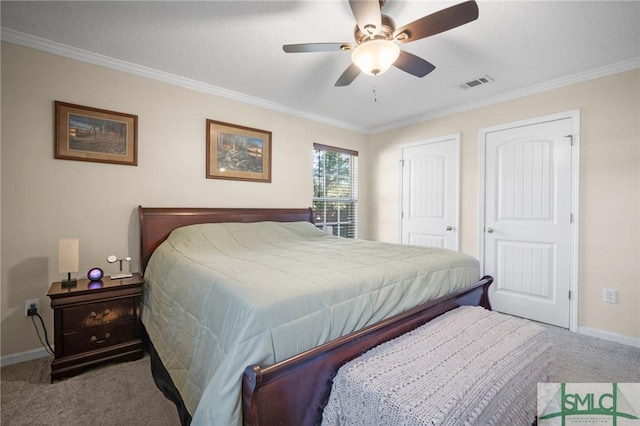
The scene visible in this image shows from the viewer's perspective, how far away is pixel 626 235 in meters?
2.60

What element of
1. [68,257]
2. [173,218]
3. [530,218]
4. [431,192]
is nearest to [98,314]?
[68,257]

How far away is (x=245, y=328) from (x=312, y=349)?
0.30m

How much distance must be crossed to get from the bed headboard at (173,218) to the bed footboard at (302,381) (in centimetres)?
208

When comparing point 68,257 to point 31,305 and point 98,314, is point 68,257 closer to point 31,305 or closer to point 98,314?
point 98,314

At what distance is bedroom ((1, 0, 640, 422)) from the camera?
7.25ft

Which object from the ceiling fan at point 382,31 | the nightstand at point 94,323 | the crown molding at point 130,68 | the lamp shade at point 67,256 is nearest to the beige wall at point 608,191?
the ceiling fan at point 382,31

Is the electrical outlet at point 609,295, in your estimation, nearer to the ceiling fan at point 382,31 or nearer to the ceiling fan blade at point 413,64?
the ceiling fan blade at point 413,64

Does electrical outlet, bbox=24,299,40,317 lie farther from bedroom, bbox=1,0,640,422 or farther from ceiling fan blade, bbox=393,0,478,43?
ceiling fan blade, bbox=393,0,478,43

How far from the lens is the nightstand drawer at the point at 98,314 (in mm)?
2010

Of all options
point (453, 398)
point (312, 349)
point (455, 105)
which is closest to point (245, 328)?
point (312, 349)

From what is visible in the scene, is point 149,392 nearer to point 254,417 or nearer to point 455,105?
point 254,417

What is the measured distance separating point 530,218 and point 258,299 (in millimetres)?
3225

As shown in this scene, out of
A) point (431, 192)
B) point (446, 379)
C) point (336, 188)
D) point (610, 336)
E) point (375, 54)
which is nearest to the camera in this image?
point (446, 379)

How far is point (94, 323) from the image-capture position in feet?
6.91
